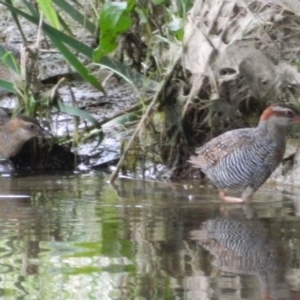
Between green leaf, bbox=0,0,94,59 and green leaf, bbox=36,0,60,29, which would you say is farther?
green leaf, bbox=0,0,94,59

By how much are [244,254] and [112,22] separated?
3.97m

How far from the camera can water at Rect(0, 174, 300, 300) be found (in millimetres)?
6008

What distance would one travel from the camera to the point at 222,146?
10094 mm

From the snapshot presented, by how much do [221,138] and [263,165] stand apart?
0.51m

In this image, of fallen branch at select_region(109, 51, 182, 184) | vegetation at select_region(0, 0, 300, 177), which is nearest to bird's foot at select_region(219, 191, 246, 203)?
vegetation at select_region(0, 0, 300, 177)

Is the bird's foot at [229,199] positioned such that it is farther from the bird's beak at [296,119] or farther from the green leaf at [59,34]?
the green leaf at [59,34]

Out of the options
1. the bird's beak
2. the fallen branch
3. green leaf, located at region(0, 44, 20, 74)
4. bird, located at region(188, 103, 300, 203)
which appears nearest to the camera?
bird, located at region(188, 103, 300, 203)

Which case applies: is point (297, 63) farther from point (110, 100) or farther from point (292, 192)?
point (110, 100)

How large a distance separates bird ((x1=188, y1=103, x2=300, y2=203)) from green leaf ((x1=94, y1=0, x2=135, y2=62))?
1.46 m

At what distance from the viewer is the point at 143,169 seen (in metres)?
11.4

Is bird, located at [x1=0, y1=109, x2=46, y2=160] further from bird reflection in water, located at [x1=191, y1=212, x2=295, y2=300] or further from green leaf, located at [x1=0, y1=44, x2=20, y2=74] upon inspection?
bird reflection in water, located at [x1=191, y1=212, x2=295, y2=300]

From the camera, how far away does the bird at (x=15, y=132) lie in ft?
37.3

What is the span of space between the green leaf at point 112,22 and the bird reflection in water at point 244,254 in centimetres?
268

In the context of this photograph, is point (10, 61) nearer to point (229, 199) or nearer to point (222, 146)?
point (222, 146)
